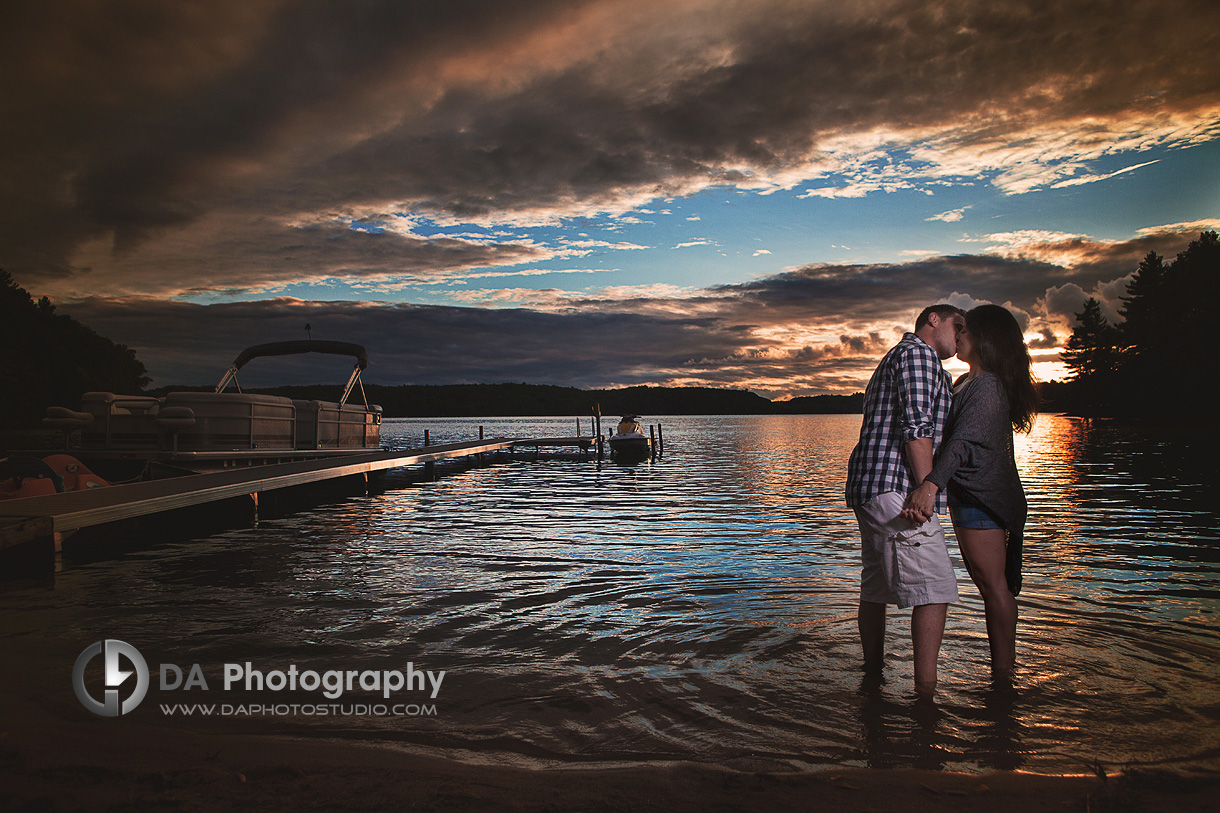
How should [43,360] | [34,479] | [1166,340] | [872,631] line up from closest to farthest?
[872,631] < [34,479] < [43,360] < [1166,340]

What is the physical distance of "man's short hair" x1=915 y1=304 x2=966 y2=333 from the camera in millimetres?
4012

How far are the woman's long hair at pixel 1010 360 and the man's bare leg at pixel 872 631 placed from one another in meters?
1.44

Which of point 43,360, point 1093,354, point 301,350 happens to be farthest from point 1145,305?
point 43,360

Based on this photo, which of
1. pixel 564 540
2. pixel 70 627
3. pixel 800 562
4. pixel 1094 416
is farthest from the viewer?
pixel 1094 416

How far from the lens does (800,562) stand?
9.11m

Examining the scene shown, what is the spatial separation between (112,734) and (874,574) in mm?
4323

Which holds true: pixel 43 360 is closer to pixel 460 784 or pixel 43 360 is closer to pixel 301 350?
pixel 301 350

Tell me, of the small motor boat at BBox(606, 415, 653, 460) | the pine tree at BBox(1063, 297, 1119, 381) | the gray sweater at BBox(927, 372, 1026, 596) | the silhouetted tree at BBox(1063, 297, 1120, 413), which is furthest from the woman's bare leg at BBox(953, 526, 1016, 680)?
the pine tree at BBox(1063, 297, 1119, 381)

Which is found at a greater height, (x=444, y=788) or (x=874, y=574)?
(x=874, y=574)

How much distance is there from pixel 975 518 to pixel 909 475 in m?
0.56

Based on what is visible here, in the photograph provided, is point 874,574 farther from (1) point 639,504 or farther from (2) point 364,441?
(2) point 364,441

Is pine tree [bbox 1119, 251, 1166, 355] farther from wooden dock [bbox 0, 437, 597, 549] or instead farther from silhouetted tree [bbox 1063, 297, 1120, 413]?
wooden dock [bbox 0, 437, 597, 549]

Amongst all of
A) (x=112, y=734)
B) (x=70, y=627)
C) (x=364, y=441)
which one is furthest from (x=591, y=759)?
(x=364, y=441)

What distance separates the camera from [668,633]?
19.0ft
